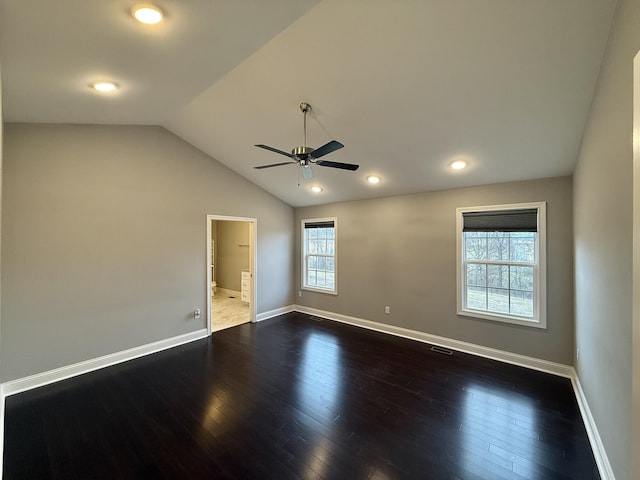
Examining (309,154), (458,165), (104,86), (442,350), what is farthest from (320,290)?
(104,86)

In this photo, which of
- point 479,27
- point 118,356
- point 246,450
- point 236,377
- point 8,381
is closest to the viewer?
point 479,27

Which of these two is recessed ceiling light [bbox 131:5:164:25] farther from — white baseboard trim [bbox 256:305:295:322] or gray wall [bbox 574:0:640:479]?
white baseboard trim [bbox 256:305:295:322]

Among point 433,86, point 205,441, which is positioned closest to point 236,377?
point 205,441

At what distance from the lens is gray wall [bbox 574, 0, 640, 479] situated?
1386 mm

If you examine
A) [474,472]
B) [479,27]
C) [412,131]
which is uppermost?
[479,27]

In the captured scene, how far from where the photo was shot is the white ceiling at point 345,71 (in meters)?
1.65

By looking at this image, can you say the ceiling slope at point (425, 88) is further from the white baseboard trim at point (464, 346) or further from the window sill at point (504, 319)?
the white baseboard trim at point (464, 346)

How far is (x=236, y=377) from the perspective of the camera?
3.24 metres

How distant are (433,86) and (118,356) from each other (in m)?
4.72

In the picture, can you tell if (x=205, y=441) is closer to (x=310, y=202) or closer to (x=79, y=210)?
(x=79, y=210)

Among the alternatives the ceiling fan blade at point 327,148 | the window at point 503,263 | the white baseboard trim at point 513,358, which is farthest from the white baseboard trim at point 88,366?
the window at point 503,263

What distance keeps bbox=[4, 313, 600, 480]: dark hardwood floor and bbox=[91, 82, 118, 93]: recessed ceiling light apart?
9.49 ft

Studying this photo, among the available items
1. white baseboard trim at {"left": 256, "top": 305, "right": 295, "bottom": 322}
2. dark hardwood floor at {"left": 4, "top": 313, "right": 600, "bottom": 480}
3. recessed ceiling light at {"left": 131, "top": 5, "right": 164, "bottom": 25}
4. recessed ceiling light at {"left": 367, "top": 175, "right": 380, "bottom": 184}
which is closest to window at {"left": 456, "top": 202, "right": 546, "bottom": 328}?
dark hardwood floor at {"left": 4, "top": 313, "right": 600, "bottom": 480}

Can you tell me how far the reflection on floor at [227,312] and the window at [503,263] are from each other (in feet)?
13.0
